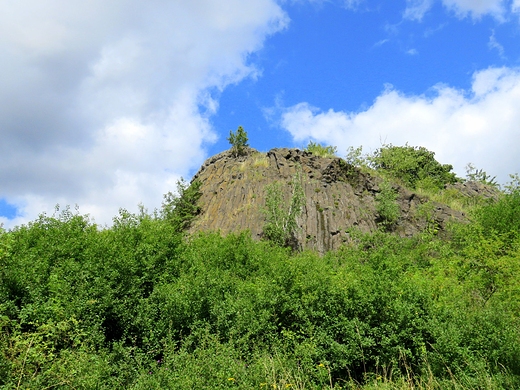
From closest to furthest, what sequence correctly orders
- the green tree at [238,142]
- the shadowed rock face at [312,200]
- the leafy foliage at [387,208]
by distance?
the shadowed rock face at [312,200] < the leafy foliage at [387,208] < the green tree at [238,142]

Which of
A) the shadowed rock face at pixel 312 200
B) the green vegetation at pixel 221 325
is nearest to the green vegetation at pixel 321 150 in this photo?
the shadowed rock face at pixel 312 200

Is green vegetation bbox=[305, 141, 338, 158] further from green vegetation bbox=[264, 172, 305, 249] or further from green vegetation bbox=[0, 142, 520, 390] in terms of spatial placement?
green vegetation bbox=[0, 142, 520, 390]

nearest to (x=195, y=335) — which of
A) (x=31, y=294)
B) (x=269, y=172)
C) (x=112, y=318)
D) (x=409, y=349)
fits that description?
(x=112, y=318)

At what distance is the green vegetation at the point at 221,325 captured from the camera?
9258 mm

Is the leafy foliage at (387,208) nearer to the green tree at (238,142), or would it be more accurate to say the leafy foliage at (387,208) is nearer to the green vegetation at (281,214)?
the green vegetation at (281,214)

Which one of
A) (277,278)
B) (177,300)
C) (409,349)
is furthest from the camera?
(277,278)

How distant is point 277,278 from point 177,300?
3357 mm

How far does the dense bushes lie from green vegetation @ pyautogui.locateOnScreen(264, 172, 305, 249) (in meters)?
16.6

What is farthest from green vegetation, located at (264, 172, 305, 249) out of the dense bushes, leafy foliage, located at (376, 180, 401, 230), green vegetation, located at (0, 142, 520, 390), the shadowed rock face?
the dense bushes

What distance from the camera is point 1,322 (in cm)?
916

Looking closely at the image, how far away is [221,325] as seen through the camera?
479 inches

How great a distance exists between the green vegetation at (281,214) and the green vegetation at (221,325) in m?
16.2

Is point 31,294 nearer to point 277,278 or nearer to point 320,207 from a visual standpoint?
point 277,278

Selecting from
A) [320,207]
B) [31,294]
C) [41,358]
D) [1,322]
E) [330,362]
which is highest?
[320,207]
